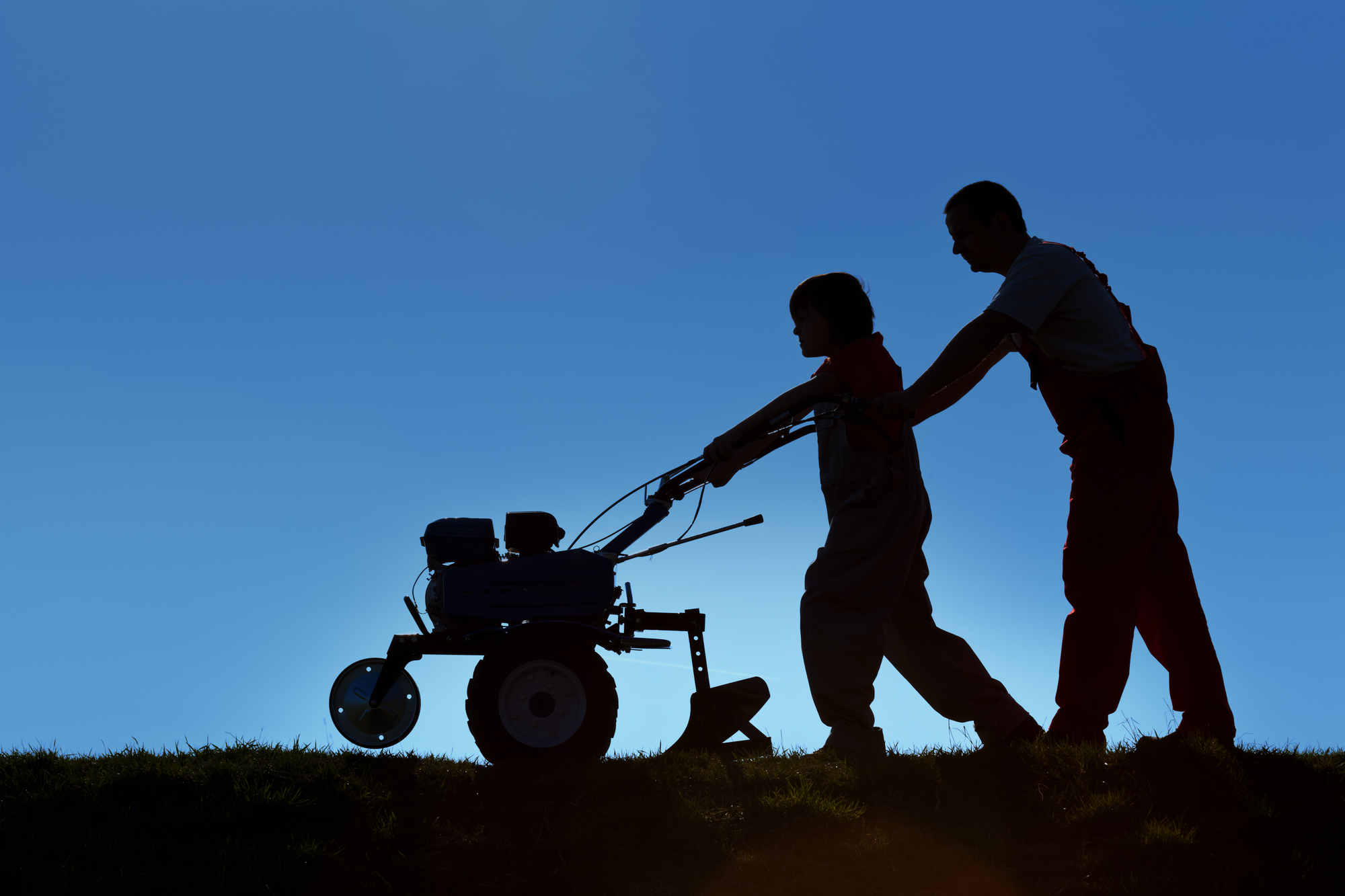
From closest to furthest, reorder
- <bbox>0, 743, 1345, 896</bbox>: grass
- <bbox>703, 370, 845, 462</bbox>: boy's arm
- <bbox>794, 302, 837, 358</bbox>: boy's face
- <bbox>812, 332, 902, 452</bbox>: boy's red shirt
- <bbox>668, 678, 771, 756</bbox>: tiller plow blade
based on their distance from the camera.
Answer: <bbox>0, 743, 1345, 896</bbox>: grass → <bbox>812, 332, 902, 452</bbox>: boy's red shirt → <bbox>703, 370, 845, 462</bbox>: boy's arm → <bbox>794, 302, 837, 358</bbox>: boy's face → <bbox>668, 678, 771, 756</bbox>: tiller plow blade

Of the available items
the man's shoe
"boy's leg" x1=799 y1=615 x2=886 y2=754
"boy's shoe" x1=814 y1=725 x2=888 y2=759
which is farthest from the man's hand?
the man's shoe

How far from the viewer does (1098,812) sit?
12.9 ft

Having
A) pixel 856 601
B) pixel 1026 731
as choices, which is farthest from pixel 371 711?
pixel 1026 731

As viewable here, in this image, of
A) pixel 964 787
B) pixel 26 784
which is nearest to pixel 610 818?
pixel 964 787

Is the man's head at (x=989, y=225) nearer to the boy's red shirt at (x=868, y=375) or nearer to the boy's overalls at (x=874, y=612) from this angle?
the boy's red shirt at (x=868, y=375)

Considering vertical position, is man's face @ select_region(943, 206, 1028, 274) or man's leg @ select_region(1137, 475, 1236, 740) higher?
man's face @ select_region(943, 206, 1028, 274)

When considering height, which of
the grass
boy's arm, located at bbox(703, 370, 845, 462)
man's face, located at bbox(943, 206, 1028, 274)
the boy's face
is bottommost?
the grass

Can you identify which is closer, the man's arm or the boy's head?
the man's arm

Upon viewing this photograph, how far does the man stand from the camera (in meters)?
4.55

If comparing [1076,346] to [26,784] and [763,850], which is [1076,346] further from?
[26,784]

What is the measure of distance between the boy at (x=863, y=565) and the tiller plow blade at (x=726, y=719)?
0.76 metres

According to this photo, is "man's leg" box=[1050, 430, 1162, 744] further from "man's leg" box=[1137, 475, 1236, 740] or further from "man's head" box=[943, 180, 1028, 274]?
"man's head" box=[943, 180, 1028, 274]

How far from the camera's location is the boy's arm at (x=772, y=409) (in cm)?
514

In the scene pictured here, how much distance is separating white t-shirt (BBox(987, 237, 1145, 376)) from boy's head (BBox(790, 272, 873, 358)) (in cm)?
78
